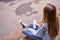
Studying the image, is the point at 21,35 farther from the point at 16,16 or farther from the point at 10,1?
the point at 10,1

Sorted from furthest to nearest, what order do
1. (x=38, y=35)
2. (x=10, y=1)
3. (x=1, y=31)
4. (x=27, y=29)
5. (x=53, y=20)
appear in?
(x=10, y=1) < (x=1, y=31) < (x=27, y=29) < (x=38, y=35) < (x=53, y=20)

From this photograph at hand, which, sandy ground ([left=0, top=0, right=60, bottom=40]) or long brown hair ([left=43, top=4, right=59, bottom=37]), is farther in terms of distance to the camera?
sandy ground ([left=0, top=0, right=60, bottom=40])

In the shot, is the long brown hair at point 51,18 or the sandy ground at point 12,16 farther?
the sandy ground at point 12,16

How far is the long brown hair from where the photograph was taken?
3.78 ft

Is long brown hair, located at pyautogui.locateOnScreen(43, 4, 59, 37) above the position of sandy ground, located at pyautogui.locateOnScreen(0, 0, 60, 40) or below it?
above

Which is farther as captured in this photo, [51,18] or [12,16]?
[12,16]

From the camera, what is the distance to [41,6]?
97.0 inches

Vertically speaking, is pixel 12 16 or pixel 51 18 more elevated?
pixel 51 18

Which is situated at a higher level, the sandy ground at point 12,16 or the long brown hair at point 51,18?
the long brown hair at point 51,18

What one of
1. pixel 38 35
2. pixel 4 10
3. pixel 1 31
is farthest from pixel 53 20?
pixel 4 10

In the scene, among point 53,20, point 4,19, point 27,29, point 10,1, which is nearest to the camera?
point 53,20

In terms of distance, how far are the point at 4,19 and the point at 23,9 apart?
1.12 ft

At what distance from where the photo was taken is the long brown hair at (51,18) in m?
1.15

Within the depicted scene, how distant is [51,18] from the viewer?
1163 millimetres
